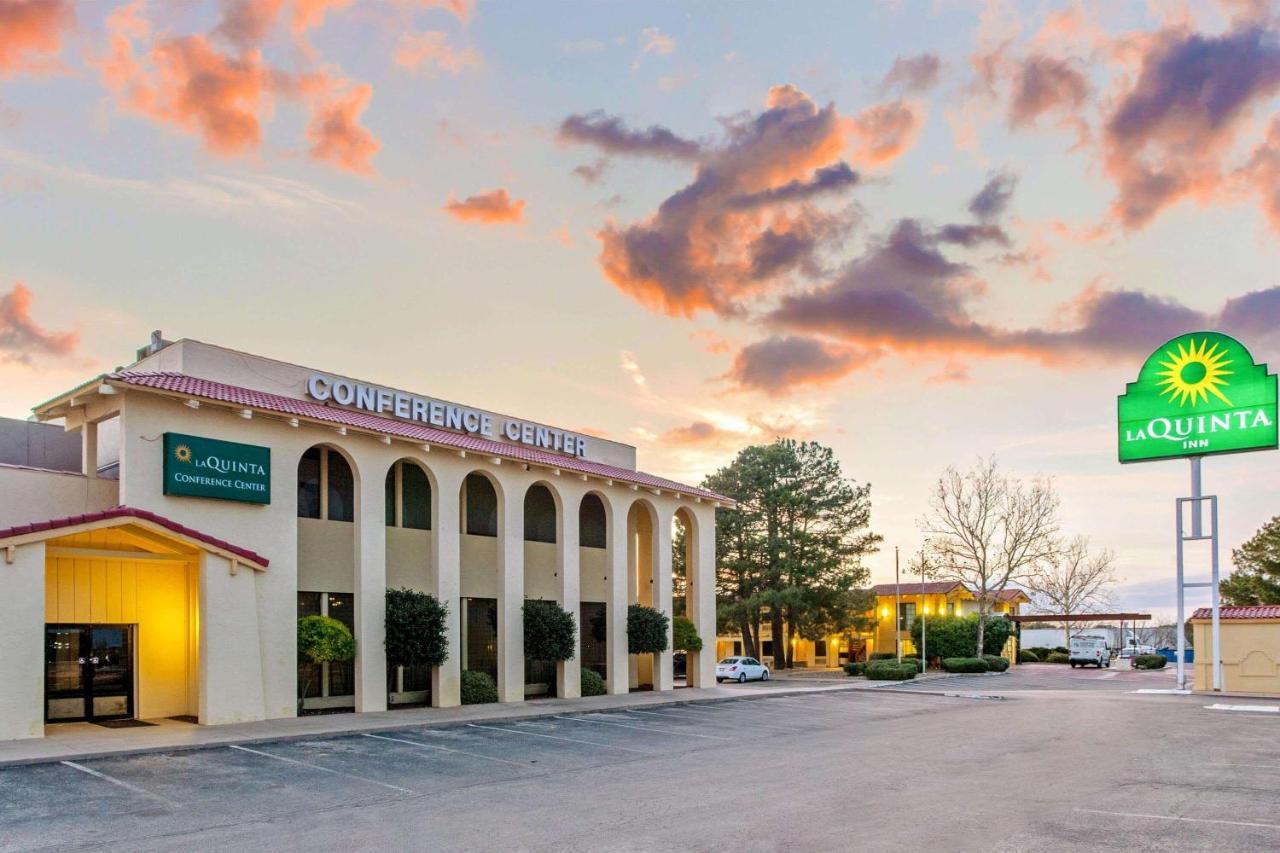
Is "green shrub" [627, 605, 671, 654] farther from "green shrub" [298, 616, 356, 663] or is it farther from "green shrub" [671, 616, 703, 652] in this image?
"green shrub" [298, 616, 356, 663]

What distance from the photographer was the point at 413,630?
25719 millimetres

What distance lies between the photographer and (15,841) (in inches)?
452

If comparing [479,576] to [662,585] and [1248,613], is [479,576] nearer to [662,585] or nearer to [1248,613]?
[662,585]

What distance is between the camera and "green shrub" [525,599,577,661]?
29688 mm

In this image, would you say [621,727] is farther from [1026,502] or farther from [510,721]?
[1026,502]

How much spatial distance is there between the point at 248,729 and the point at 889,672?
35654 mm

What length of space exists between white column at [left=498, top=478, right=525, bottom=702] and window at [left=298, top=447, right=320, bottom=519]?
217 inches

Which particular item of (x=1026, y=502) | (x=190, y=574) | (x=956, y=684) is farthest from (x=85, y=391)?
(x=1026, y=502)

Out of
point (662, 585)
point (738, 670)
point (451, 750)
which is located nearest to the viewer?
point (451, 750)

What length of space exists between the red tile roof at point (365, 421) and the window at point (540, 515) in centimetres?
130

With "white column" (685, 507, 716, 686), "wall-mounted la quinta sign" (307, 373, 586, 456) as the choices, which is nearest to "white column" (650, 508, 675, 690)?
"white column" (685, 507, 716, 686)

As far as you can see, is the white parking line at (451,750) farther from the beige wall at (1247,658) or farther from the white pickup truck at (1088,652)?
the white pickup truck at (1088,652)

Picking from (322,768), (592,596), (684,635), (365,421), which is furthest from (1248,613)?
(322,768)

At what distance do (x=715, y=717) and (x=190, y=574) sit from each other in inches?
537
